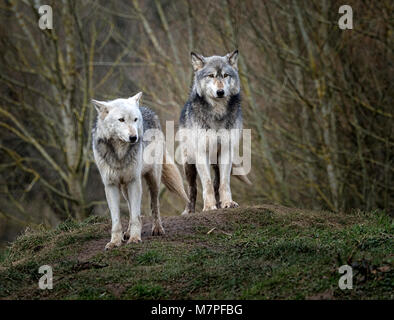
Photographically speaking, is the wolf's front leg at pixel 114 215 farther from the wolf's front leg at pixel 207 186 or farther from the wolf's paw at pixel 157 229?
the wolf's front leg at pixel 207 186

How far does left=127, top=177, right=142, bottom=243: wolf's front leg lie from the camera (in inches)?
305

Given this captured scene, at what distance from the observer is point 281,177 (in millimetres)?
15328

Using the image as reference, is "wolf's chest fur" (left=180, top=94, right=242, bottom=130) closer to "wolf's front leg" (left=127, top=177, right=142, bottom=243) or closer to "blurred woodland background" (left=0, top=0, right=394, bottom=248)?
"wolf's front leg" (left=127, top=177, right=142, bottom=243)

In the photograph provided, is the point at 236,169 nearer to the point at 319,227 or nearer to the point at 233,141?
the point at 233,141

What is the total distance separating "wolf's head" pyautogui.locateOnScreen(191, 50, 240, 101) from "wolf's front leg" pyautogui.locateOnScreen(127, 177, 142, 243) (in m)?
2.44

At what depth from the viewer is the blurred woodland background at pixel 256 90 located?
14562mm

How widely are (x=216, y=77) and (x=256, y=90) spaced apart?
21.7 feet

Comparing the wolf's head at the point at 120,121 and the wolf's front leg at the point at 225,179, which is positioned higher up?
the wolf's head at the point at 120,121

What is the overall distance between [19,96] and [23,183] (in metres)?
2.91

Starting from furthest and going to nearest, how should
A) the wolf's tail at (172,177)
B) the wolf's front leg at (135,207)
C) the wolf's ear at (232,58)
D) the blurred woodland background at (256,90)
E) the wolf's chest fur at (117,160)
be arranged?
the blurred woodland background at (256,90) → the wolf's ear at (232,58) → the wolf's tail at (172,177) → the wolf's front leg at (135,207) → the wolf's chest fur at (117,160)

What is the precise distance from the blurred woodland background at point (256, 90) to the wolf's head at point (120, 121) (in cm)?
603

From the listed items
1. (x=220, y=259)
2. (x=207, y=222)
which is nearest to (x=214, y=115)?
(x=207, y=222)

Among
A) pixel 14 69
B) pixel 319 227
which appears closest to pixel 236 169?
pixel 319 227

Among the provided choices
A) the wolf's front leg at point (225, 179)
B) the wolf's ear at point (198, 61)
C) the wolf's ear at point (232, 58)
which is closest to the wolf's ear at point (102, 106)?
the wolf's front leg at point (225, 179)
